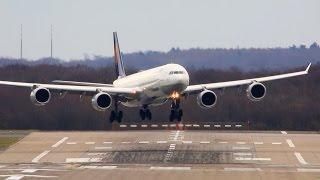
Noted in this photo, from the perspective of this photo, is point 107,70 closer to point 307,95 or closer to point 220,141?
point 307,95

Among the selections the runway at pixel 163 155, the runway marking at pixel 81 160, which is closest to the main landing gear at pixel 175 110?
the runway at pixel 163 155

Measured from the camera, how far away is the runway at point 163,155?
8762 centimetres

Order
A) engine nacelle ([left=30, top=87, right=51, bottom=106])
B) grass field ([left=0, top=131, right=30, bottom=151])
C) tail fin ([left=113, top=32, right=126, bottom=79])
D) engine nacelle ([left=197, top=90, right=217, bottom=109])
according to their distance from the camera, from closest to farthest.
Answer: engine nacelle ([left=30, top=87, right=51, bottom=106])
engine nacelle ([left=197, top=90, right=217, bottom=109])
grass field ([left=0, top=131, right=30, bottom=151])
tail fin ([left=113, top=32, right=126, bottom=79])

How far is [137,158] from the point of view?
103m

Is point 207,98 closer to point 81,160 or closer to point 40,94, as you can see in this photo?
point 81,160

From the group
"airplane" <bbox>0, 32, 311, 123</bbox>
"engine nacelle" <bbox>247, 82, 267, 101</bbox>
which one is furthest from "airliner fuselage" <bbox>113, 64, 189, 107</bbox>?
"engine nacelle" <bbox>247, 82, 267, 101</bbox>

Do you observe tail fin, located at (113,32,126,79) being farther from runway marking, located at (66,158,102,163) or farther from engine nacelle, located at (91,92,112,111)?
runway marking, located at (66,158,102,163)

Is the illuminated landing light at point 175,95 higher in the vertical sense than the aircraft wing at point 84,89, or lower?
lower

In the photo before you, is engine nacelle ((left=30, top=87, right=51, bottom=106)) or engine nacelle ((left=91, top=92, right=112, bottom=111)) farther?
engine nacelle ((left=91, top=92, right=112, bottom=111))

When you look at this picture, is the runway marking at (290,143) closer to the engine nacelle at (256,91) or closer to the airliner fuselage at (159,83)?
the engine nacelle at (256,91)

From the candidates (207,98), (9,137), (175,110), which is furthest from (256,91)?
(9,137)

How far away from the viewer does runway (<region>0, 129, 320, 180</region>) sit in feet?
287

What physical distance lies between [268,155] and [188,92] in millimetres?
12297

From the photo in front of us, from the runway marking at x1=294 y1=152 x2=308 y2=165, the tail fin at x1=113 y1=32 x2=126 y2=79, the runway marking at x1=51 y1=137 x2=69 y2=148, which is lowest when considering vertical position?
the runway marking at x1=294 y1=152 x2=308 y2=165
